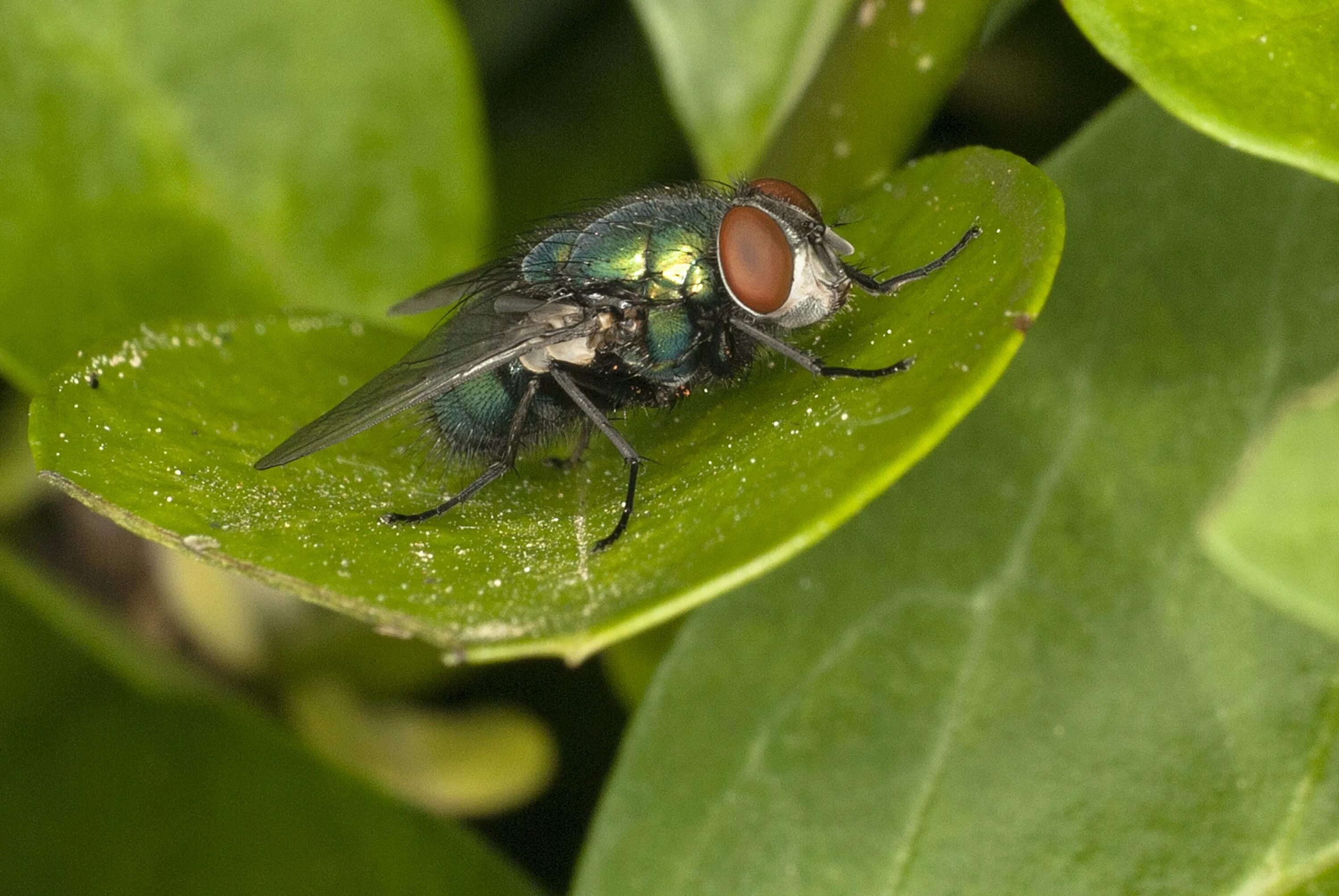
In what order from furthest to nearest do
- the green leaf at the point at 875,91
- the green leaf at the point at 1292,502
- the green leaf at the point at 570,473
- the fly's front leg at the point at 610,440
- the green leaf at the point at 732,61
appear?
1. the green leaf at the point at 732,61
2. the green leaf at the point at 875,91
3. the fly's front leg at the point at 610,440
4. the green leaf at the point at 570,473
5. the green leaf at the point at 1292,502

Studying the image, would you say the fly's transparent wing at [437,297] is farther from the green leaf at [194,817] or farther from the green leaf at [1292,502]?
the green leaf at [1292,502]

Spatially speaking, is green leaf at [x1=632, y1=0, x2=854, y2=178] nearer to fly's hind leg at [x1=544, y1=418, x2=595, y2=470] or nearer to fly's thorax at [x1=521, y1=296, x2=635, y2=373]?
fly's thorax at [x1=521, y1=296, x2=635, y2=373]

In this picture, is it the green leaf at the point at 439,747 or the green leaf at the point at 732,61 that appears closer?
the green leaf at the point at 732,61

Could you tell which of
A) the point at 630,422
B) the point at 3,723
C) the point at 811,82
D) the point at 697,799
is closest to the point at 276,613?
the point at 3,723

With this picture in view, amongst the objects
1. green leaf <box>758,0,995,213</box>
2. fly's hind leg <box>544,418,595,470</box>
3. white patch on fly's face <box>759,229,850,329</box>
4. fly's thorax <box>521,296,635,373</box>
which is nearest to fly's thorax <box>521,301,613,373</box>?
fly's thorax <box>521,296,635,373</box>

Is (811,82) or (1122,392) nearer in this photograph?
(1122,392)

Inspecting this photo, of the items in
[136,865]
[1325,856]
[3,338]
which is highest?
[3,338]

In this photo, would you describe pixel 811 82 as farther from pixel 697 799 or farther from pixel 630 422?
pixel 697 799

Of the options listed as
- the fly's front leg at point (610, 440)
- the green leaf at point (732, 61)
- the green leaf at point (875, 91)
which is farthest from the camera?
the green leaf at point (732, 61)

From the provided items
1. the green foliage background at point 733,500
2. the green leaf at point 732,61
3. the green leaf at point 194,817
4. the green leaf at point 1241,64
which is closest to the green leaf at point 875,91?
the green foliage background at point 733,500
